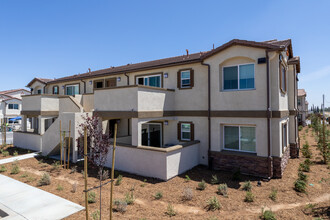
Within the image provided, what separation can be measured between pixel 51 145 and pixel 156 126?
8.61 metres

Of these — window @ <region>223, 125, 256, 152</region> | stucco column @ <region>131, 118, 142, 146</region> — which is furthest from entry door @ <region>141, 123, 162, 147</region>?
window @ <region>223, 125, 256, 152</region>

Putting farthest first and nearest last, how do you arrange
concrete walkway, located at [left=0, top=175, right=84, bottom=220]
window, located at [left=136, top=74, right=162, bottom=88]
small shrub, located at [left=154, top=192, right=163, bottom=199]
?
window, located at [left=136, top=74, right=162, bottom=88]
small shrub, located at [left=154, top=192, right=163, bottom=199]
concrete walkway, located at [left=0, top=175, right=84, bottom=220]

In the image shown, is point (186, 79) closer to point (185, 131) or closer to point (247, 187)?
point (185, 131)

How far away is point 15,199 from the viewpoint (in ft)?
27.0

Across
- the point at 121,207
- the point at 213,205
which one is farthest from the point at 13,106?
the point at 213,205

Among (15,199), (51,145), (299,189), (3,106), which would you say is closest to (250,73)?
(299,189)

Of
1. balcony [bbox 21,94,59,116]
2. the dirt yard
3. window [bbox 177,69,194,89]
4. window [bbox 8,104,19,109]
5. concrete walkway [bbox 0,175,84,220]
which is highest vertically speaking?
window [bbox 177,69,194,89]

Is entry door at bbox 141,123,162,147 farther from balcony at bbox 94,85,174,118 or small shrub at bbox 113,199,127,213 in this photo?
small shrub at bbox 113,199,127,213

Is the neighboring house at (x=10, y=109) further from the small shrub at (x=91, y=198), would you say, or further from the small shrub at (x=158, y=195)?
the small shrub at (x=158, y=195)

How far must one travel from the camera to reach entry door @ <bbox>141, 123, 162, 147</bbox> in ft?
51.4

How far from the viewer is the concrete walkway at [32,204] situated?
6859 mm

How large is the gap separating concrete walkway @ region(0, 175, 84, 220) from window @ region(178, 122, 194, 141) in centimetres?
837

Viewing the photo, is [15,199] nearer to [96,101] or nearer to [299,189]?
[96,101]

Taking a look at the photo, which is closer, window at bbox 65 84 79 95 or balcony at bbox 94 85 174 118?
balcony at bbox 94 85 174 118
